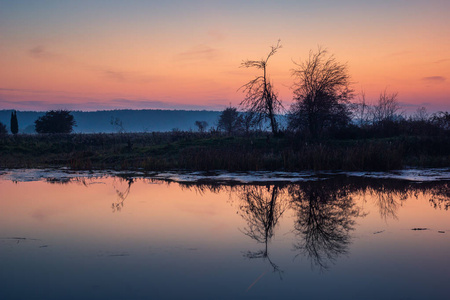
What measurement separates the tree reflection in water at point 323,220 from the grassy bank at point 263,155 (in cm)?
542

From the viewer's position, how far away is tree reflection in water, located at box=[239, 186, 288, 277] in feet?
23.1

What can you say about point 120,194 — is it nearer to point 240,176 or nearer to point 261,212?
point 261,212

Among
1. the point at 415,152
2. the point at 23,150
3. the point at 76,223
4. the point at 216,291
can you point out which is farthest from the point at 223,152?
the point at 23,150

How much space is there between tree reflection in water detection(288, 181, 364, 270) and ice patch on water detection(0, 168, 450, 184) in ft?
8.01

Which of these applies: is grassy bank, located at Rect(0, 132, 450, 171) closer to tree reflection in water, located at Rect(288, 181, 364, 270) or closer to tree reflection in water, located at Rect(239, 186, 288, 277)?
tree reflection in water, located at Rect(288, 181, 364, 270)

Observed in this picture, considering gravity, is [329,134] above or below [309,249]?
above

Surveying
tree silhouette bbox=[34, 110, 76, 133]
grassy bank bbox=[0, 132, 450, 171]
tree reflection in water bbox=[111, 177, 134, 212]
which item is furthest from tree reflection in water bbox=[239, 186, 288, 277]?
tree silhouette bbox=[34, 110, 76, 133]

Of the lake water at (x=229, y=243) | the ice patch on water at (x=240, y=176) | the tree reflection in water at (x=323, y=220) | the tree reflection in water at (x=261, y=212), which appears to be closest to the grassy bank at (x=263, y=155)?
the ice patch on water at (x=240, y=176)

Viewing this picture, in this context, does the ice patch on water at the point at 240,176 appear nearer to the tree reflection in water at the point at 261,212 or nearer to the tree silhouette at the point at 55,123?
the tree reflection in water at the point at 261,212

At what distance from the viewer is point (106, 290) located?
16.9ft

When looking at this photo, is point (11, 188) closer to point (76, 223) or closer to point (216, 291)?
point (76, 223)

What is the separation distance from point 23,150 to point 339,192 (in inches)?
1118

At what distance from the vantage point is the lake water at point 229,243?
526 cm

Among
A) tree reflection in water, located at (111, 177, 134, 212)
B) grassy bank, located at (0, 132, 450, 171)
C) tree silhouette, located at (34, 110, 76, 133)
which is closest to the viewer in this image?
tree reflection in water, located at (111, 177, 134, 212)
